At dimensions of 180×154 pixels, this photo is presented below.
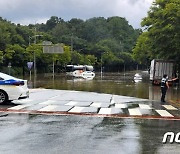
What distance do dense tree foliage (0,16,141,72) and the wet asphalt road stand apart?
5749 cm

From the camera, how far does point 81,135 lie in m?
10.0

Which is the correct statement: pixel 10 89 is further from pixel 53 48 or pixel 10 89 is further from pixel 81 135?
pixel 53 48

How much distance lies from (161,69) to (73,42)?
87096 millimetres

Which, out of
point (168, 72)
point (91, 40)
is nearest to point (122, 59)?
point (91, 40)

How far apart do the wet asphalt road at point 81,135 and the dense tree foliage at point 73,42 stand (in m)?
57.5

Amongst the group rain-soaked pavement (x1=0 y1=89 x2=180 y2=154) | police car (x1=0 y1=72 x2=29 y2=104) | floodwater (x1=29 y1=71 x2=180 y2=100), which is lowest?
floodwater (x1=29 y1=71 x2=180 y2=100)

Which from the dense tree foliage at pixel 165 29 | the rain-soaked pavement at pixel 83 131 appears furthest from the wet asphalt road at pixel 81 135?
the dense tree foliage at pixel 165 29

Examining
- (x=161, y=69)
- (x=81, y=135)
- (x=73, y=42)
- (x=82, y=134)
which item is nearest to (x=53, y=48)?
(x=161, y=69)

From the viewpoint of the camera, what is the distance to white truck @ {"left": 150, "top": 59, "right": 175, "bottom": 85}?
156 ft

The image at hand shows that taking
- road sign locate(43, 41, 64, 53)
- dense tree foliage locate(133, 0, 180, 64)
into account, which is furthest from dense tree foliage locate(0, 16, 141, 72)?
dense tree foliage locate(133, 0, 180, 64)

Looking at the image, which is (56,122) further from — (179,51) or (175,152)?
(179,51)

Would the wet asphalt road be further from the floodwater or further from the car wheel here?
the floodwater

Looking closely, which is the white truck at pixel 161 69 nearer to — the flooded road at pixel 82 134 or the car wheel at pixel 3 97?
the car wheel at pixel 3 97

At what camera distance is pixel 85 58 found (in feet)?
409
